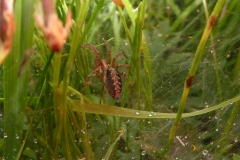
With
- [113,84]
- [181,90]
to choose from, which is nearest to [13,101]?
[113,84]

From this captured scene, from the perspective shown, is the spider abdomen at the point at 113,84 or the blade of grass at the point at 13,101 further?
the spider abdomen at the point at 113,84

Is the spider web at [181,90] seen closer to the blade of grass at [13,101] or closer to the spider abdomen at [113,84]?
the spider abdomen at [113,84]

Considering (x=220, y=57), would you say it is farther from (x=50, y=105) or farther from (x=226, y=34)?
(x=50, y=105)

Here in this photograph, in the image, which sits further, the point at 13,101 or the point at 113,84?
the point at 113,84

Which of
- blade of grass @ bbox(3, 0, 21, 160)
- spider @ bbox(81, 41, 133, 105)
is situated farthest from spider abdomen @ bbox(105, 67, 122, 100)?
blade of grass @ bbox(3, 0, 21, 160)

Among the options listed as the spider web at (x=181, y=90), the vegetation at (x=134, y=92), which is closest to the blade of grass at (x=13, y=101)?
the vegetation at (x=134, y=92)

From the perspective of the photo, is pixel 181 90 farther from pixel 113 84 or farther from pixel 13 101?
pixel 13 101

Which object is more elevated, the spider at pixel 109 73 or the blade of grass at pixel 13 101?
the spider at pixel 109 73
